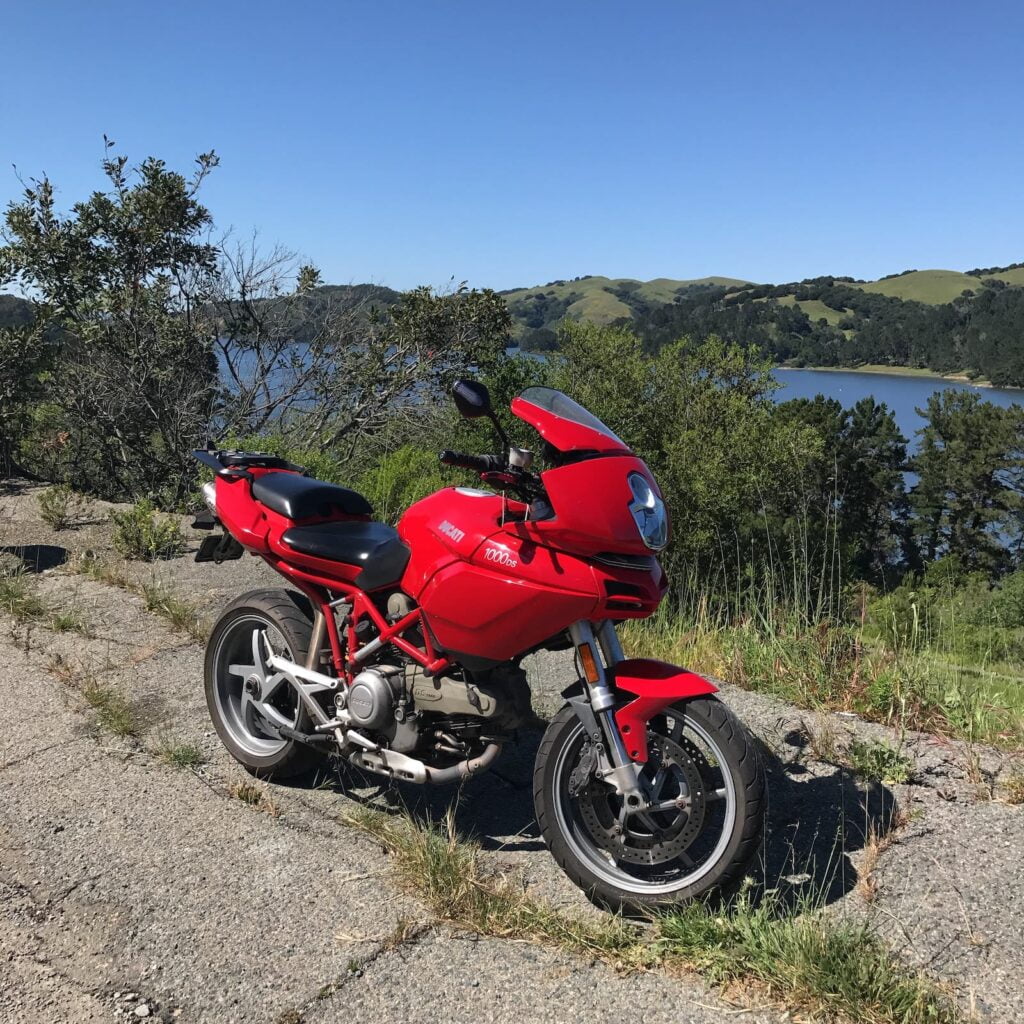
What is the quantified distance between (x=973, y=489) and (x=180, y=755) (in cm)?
5756

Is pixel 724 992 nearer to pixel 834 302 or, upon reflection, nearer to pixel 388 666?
pixel 388 666

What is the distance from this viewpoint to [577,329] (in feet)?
70.0

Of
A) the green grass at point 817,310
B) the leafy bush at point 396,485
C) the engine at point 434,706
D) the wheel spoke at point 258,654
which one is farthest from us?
the green grass at point 817,310

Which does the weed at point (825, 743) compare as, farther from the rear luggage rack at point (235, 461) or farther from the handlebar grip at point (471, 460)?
the rear luggage rack at point (235, 461)

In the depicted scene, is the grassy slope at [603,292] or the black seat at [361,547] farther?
the grassy slope at [603,292]

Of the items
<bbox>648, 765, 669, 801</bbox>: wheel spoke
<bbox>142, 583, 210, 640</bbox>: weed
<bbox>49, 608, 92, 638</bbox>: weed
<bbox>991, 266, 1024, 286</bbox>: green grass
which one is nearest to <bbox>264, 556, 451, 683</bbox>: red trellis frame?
<bbox>648, 765, 669, 801</bbox>: wheel spoke

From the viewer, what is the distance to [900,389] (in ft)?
263

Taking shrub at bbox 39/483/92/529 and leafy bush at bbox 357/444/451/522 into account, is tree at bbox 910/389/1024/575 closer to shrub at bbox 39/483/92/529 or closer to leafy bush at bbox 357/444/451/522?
leafy bush at bbox 357/444/451/522

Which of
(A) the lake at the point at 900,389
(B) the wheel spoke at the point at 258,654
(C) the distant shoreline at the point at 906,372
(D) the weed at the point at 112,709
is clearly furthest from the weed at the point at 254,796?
(C) the distant shoreline at the point at 906,372

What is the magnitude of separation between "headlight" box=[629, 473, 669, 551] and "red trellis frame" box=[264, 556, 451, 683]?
881 millimetres

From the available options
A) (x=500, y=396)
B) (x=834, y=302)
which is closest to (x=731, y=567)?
(x=500, y=396)

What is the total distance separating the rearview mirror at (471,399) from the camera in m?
2.62

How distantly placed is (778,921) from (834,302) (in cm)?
13221

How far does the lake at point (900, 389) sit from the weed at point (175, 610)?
47.1 metres
